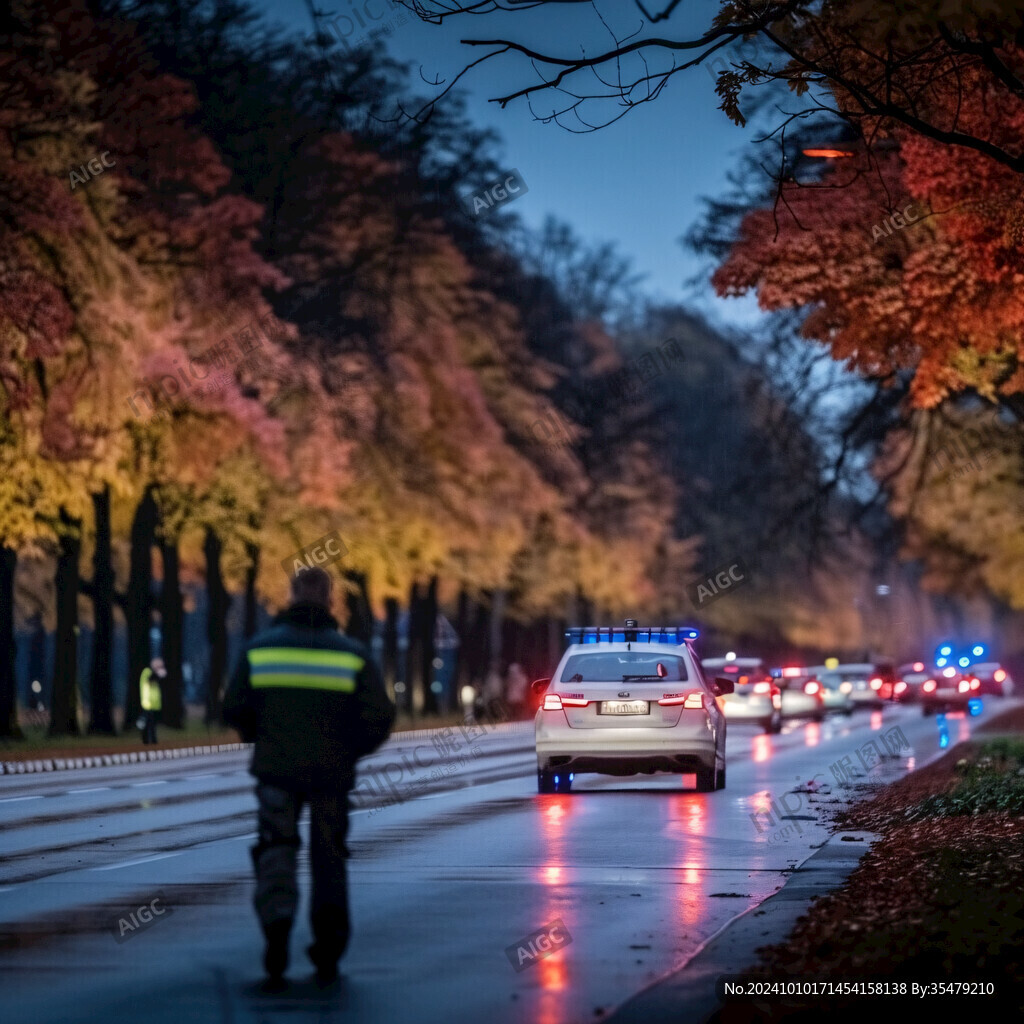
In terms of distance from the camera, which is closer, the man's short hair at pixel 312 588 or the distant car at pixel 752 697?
the man's short hair at pixel 312 588

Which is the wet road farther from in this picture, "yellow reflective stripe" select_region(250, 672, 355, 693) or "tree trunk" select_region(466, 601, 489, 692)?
"tree trunk" select_region(466, 601, 489, 692)

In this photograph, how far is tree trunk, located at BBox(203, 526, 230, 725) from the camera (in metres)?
49.2

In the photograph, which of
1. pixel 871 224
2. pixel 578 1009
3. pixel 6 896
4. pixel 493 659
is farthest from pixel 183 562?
pixel 578 1009

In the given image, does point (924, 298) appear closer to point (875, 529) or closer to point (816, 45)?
point (816, 45)

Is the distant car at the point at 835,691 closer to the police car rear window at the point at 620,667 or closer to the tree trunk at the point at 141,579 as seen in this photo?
the tree trunk at the point at 141,579

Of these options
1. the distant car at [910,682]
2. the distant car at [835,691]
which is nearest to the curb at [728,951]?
the distant car at [835,691]

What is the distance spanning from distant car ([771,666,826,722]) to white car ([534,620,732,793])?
34422 mm

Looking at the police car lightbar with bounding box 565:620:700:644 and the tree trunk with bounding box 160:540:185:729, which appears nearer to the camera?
the police car lightbar with bounding box 565:620:700:644

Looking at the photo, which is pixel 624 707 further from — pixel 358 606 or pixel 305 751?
pixel 358 606

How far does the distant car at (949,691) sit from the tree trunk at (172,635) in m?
24.1

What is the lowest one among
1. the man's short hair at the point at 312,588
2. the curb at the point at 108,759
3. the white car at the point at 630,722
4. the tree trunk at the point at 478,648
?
the curb at the point at 108,759

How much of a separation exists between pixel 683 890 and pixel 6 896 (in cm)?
444

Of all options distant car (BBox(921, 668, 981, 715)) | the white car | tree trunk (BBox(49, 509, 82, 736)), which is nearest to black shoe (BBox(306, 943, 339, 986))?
the white car

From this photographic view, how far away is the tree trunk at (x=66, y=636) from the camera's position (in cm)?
4203
